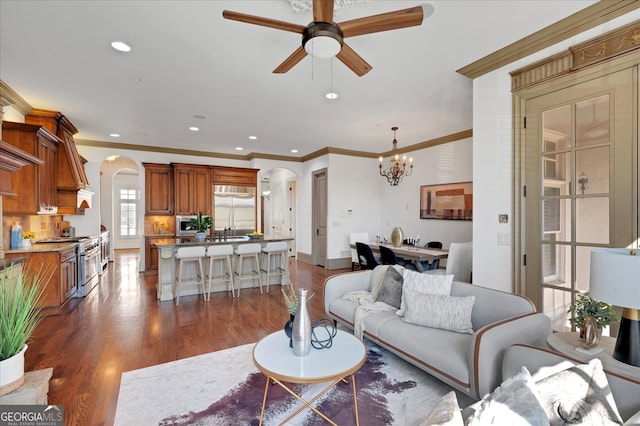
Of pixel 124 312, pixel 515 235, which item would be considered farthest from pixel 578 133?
pixel 124 312

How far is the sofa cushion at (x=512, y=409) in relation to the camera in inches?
42.1

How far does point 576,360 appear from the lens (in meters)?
1.54

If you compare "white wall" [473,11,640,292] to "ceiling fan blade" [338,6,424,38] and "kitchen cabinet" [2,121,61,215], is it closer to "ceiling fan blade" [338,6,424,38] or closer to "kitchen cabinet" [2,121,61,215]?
"ceiling fan blade" [338,6,424,38]

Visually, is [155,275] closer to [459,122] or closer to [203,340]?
[203,340]

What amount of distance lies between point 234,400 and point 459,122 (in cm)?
514

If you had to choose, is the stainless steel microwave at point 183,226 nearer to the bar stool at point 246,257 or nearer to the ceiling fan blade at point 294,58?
the bar stool at point 246,257

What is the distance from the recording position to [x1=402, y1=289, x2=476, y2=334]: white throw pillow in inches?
95.8

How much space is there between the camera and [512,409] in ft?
3.63

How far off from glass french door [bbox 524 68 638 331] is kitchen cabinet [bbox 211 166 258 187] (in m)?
6.28

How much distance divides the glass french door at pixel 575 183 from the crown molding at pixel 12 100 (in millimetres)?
6059

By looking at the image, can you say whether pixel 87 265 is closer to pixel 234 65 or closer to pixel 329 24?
pixel 234 65

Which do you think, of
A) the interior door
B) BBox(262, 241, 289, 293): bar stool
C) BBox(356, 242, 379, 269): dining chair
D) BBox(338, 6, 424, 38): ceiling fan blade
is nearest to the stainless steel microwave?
BBox(262, 241, 289, 293): bar stool

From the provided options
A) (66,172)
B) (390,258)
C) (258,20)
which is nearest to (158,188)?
(66,172)

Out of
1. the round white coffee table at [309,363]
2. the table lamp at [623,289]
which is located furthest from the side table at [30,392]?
the table lamp at [623,289]
